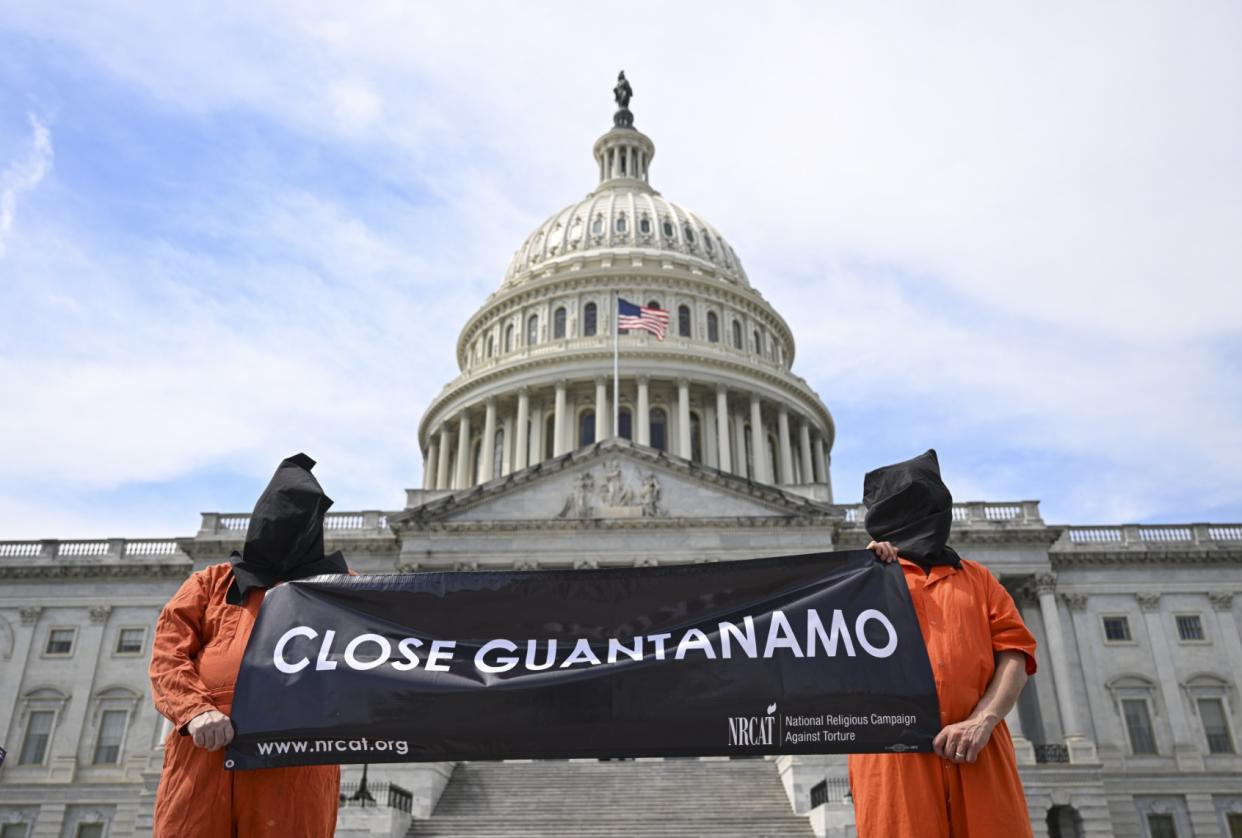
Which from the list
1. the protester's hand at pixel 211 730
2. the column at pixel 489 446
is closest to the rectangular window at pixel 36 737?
the column at pixel 489 446

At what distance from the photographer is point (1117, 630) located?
46312 millimetres

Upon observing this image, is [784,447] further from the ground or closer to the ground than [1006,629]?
further from the ground

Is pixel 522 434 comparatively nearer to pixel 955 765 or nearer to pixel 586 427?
pixel 586 427

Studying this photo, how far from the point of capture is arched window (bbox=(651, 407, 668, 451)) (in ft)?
213

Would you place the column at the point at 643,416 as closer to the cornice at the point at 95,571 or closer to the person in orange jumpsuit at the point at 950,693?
the cornice at the point at 95,571

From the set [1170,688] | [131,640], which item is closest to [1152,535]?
[1170,688]

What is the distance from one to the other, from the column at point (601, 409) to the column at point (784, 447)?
12286 millimetres

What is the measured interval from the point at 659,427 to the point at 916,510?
196ft

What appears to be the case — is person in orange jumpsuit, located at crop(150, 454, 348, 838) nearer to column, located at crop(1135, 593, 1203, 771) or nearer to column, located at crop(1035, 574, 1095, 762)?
column, located at crop(1035, 574, 1095, 762)

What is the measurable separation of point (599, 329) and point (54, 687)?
38103 millimetres

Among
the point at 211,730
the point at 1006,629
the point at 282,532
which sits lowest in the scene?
the point at 211,730

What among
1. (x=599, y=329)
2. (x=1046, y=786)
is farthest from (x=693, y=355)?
(x=1046, y=786)

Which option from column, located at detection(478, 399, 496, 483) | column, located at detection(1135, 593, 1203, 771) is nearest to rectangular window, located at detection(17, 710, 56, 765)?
column, located at detection(478, 399, 496, 483)

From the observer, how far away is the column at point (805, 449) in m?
68.1
